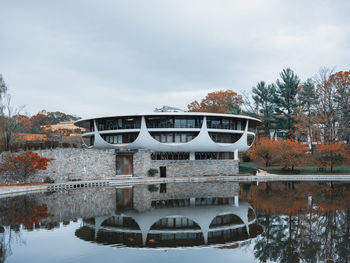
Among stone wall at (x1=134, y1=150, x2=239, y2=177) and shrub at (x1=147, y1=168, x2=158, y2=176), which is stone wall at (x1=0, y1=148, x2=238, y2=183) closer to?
stone wall at (x1=134, y1=150, x2=239, y2=177)

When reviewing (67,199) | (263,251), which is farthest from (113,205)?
(263,251)

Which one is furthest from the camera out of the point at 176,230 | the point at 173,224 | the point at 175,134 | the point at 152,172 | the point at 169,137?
the point at 175,134

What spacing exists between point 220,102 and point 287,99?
606 inches

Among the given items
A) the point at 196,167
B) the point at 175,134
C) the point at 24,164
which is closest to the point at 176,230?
the point at 24,164

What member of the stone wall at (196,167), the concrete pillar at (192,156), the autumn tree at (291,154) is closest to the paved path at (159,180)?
the stone wall at (196,167)

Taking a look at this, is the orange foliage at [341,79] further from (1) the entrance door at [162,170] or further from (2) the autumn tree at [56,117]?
(2) the autumn tree at [56,117]

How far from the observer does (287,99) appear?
2618 inches

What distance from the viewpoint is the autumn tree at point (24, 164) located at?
3531 centimetres

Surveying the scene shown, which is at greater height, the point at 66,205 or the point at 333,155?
the point at 333,155

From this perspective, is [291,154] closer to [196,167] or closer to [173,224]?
[196,167]

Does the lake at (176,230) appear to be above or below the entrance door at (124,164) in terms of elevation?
below

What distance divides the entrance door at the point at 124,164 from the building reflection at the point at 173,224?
794 inches

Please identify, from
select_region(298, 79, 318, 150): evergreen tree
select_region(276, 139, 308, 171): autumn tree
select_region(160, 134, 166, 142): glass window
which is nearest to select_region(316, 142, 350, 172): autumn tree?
select_region(276, 139, 308, 171): autumn tree

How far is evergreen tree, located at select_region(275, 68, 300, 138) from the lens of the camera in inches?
2571
